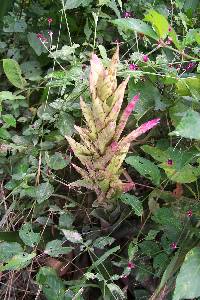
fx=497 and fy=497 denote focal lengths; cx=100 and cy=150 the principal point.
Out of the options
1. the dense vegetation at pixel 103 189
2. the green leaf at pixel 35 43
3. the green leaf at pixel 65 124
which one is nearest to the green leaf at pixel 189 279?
the dense vegetation at pixel 103 189

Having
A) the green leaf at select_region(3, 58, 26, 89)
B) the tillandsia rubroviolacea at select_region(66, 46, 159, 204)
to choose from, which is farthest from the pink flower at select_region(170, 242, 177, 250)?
the green leaf at select_region(3, 58, 26, 89)

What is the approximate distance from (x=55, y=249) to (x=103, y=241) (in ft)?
0.43

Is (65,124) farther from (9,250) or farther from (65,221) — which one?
(9,250)

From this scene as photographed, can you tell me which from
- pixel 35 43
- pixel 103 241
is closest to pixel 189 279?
pixel 103 241

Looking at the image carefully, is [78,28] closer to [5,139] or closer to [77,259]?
[5,139]

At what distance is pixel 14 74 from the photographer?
1621 mm

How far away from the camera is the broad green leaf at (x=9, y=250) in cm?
130

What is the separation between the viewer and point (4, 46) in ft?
5.86

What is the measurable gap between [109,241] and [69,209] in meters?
0.20

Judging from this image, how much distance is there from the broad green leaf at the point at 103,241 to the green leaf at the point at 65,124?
1.04ft

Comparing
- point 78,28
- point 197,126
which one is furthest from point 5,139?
point 197,126

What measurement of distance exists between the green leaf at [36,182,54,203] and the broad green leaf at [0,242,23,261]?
14 cm

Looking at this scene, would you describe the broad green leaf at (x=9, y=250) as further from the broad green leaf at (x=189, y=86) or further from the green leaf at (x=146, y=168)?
the broad green leaf at (x=189, y=86)

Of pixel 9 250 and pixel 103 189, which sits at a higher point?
pixel 103 189
